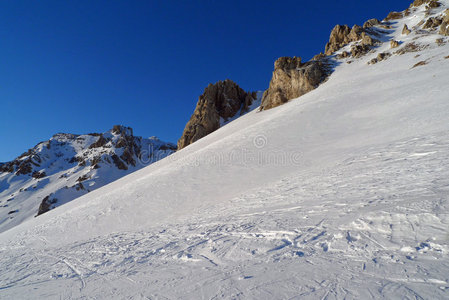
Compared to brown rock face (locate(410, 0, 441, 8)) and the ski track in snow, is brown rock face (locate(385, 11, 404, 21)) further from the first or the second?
the ski track in snow

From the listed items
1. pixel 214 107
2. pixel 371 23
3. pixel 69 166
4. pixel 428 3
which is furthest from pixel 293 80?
pixel 69 166

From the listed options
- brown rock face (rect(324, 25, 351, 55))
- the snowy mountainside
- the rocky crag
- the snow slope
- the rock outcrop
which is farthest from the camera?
the rock outcrop

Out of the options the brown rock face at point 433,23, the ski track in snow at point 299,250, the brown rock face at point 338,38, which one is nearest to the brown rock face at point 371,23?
the brown rock face at point 338,38

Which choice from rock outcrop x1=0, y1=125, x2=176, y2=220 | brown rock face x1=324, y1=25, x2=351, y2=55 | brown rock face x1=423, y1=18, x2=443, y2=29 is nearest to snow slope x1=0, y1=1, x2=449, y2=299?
brown rock face x1=423, y1=18, x2=443, y2=29

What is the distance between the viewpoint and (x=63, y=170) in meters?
134

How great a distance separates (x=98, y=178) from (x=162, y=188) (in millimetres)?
113384

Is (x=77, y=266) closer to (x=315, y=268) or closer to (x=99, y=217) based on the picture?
(x=315, y=268)

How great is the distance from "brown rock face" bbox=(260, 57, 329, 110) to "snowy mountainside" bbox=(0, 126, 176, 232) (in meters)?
87.8

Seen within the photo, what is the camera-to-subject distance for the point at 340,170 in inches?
340

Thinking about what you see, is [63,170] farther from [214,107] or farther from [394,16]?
[394,16]

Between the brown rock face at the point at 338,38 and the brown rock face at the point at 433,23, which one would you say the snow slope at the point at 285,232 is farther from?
the brown rock face at the point at 338,38

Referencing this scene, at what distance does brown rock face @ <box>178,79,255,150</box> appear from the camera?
2463 inches

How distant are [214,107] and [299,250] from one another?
6900 cm

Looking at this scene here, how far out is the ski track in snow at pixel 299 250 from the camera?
285 centimetres
